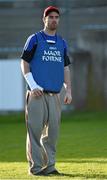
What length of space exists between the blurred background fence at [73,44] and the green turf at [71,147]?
479mm

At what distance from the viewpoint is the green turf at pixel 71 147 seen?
27.8 feet

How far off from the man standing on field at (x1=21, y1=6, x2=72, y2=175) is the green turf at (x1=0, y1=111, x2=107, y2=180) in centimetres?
26

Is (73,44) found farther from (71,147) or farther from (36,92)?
(36,92)

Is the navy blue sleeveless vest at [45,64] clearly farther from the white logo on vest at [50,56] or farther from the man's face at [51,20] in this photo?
the man's face at [51,20]

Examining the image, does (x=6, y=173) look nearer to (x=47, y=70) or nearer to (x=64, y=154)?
(x=47, y=70)

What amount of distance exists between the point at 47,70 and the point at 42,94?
10.8 inches

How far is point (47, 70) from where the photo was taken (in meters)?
8.12

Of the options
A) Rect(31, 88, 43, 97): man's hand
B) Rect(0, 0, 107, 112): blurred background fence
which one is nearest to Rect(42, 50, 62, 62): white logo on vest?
Rect(31, 88, 43, 97): man's hand

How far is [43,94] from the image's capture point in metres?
8.09

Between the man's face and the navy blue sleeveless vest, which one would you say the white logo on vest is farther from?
the man's face

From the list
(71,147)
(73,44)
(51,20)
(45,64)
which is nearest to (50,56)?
(45,64)

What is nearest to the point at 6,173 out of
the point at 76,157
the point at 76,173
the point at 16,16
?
the point at 76,173

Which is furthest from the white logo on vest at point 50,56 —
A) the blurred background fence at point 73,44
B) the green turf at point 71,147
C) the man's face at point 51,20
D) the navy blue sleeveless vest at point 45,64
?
the blurred background fence at point 73,44

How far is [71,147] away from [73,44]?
26.6 feet
